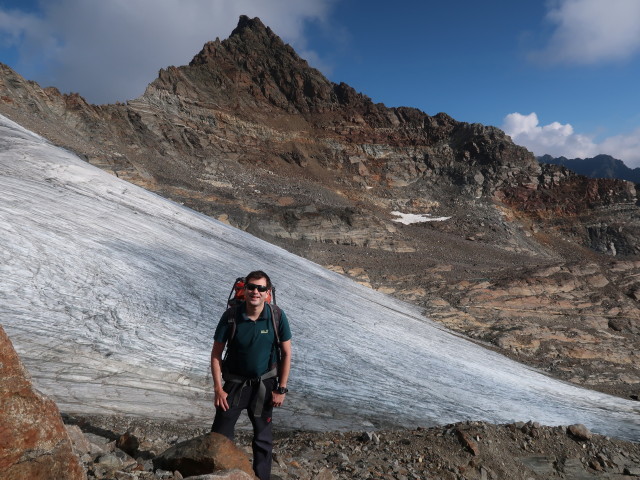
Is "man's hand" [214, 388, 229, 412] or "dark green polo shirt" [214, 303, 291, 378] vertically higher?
"dark green polo shirt" [214, 303, 291, 378]

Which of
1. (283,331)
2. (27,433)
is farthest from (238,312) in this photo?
(27,433)

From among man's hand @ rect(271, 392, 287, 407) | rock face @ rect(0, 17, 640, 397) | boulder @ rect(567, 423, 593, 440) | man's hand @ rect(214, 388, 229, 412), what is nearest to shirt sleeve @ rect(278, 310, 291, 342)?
man's hand @ rect(271, 392, 287, 407)

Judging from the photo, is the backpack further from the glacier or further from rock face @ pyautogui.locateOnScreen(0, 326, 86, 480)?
the glacier

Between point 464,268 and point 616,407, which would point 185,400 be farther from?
point 464,268

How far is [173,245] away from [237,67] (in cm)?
8373

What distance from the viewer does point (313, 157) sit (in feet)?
258

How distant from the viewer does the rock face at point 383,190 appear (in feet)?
81.1

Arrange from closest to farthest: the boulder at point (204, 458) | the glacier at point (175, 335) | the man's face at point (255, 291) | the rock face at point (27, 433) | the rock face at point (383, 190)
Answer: the rock face at point (27, 433)
the boulder at point (204, 458)
the man's face at point (255, 291)
the glacier at point (175, 335)
the rock face at point (383, 190)

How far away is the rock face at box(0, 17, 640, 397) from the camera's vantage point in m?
24.7

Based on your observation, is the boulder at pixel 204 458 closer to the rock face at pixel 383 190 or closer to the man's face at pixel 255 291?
the man's face at pixel 255 291

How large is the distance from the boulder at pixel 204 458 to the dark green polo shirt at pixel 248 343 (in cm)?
71

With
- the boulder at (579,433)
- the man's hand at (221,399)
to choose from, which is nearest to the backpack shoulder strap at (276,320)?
the man's hand at (221,399)

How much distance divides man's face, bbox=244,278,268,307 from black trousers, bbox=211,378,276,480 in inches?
34.2

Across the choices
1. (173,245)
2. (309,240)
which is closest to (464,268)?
(309,240)
